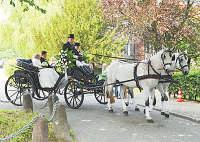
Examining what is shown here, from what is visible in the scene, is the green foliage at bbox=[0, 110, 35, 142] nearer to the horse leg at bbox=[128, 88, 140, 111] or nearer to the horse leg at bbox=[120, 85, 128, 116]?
the horse leg at bbox=[120, 85, 128, 116]

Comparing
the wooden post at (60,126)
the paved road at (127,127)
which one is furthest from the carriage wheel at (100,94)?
the wooden post at (60,126)

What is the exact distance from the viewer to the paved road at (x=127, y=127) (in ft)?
34.9

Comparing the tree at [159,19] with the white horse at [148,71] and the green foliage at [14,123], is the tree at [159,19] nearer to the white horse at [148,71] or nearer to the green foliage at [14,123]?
the white horse at [148,71]

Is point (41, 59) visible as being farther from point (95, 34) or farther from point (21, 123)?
point (95, 34)

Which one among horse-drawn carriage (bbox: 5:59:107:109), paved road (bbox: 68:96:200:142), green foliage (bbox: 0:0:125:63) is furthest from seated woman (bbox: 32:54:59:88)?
green foliage (bbox: 0:0:125:63)

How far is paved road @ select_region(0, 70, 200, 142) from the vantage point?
1063cm

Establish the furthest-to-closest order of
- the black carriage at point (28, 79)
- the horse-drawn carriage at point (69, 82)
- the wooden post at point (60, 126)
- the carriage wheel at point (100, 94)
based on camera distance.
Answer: the carriage wheel at point (100, 94) → the black carriage at point (28, 79) → the horse-drawn carriage at point (69, 82) → the wooden post at point (60, 126)

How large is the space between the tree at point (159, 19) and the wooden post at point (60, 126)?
13627 millimetres

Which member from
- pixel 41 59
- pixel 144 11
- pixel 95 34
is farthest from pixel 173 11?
pixel 41 59

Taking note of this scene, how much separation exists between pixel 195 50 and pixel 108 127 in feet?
46.2

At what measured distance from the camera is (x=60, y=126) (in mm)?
9828

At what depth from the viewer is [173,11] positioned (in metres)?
23.6

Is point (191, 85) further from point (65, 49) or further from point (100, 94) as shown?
point (65, 49)

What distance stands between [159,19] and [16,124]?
44.5 feet
